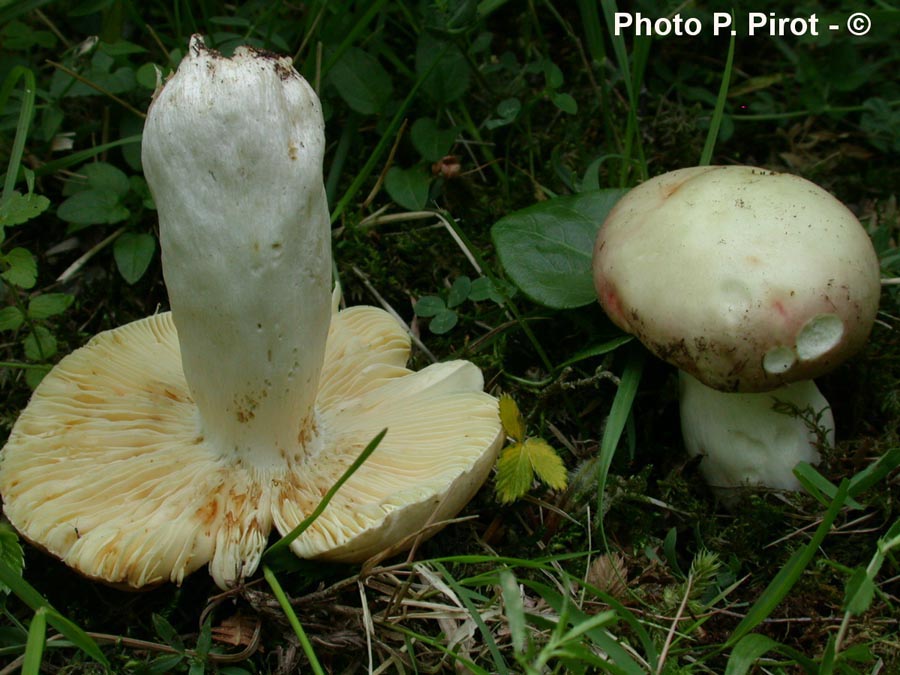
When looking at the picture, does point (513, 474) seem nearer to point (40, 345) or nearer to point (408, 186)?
point (408, 186)

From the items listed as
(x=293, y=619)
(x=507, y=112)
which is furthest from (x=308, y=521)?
(x=507, y=112)

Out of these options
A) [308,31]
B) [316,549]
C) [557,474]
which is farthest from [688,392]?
[308,31]

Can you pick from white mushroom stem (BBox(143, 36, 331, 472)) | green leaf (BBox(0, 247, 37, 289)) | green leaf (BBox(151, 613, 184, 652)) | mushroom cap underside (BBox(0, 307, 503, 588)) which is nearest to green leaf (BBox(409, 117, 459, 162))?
mushroom cap underside (BBox(0, 307, 503, 588))

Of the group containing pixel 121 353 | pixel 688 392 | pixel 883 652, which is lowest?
pixel 883 652

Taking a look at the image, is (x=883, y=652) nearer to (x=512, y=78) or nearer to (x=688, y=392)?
(x=688, y=392)

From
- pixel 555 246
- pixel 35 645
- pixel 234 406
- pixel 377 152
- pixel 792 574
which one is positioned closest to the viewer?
pixel 35 645

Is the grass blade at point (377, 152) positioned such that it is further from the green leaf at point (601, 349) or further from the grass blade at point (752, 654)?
the grass blade at point (752, 654)
